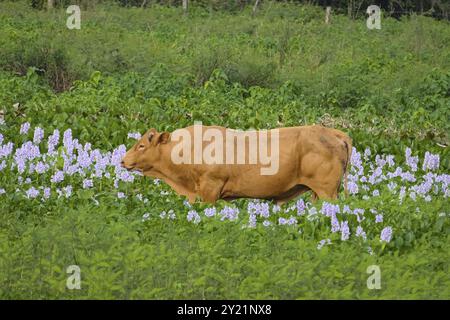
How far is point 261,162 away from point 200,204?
2.50ft

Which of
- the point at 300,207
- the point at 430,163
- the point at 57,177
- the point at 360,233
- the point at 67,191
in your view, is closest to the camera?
the point at 360,233

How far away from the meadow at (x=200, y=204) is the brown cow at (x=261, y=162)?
0.22 meters

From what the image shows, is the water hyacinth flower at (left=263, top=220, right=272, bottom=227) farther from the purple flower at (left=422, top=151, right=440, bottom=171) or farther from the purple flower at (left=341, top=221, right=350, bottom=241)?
the purple flower at (left=422, top=151, right=440, bottom=171)

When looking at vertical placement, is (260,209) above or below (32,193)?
below

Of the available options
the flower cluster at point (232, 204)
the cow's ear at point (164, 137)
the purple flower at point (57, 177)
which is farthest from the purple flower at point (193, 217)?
the purple flower at point (57, 177)

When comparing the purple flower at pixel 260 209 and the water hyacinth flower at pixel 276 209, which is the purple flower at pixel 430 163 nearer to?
the water hyacinth flower at pixel 276 209

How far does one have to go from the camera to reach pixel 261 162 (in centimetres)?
1127

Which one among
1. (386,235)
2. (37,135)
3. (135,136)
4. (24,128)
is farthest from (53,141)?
(386,235)

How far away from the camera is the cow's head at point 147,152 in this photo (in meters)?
11.5

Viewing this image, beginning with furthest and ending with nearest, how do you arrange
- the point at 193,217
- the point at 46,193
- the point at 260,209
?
1. the point at 46,193
2. the point at 260,209
3. the point at 193,217

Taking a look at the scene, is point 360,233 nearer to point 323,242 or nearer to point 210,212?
point 323,242

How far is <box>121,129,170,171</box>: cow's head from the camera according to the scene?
11492 mm

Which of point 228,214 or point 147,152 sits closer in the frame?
point 228,214

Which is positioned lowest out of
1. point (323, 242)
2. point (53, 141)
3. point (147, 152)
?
point (323, 242)
